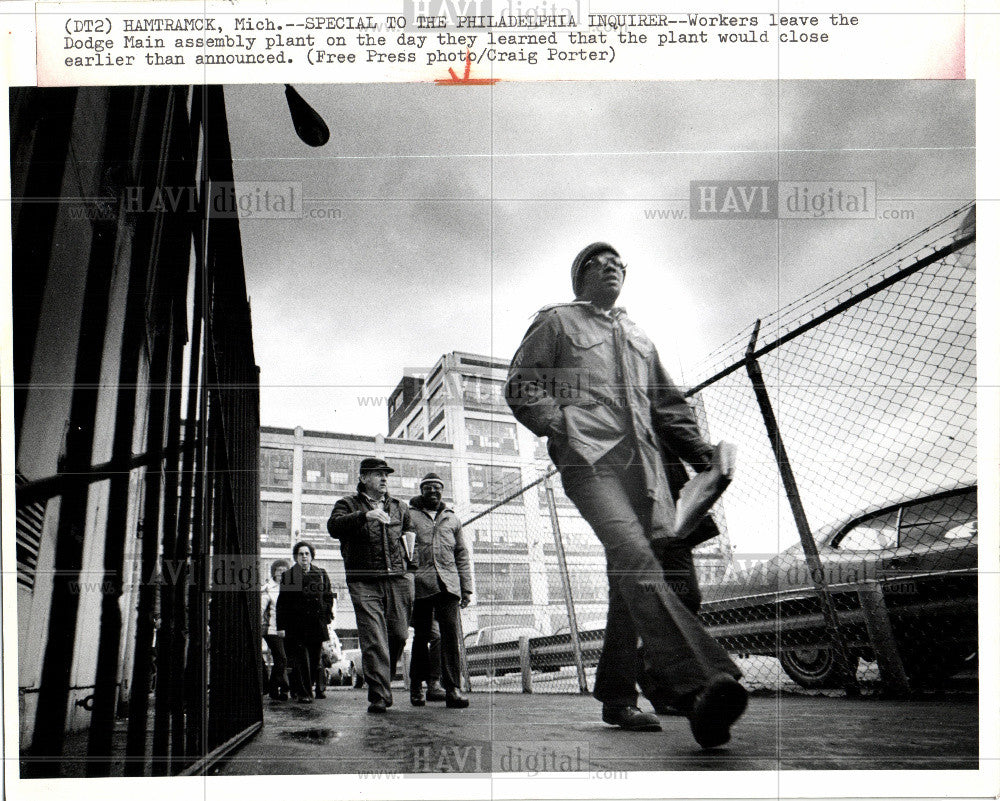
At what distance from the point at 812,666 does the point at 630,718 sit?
2.05ft

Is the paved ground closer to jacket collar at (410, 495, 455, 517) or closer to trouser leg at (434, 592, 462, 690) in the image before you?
trouser leg at (434, 592, 462, 690)

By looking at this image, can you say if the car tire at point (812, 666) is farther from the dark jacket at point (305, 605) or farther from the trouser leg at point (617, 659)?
the dark jacket at point (305, 605)

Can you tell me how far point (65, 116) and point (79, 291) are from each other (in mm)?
735

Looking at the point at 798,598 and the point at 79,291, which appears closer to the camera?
the point at 79,291

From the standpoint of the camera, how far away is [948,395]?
3.01 meters

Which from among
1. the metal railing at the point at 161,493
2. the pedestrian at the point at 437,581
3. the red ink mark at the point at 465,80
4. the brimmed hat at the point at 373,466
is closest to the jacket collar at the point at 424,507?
the pedestrian at the point at 437,581

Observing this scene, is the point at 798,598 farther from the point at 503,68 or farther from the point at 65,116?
the point at 65,116

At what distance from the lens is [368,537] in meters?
2.99

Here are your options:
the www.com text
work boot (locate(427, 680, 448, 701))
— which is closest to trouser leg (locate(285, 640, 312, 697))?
work boot (locate(427, 680, 448, 701))

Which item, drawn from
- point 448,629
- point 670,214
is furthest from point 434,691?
point 670,214

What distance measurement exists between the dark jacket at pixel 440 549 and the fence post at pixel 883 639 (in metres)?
1.28

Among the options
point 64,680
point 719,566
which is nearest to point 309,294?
point 64,680

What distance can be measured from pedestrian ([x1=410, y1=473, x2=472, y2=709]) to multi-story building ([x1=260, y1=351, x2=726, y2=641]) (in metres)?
0.03

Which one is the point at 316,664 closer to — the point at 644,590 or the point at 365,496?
the point at 365,496
